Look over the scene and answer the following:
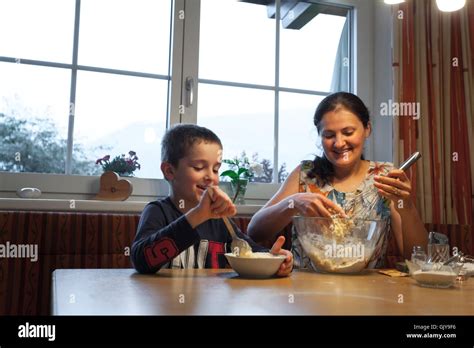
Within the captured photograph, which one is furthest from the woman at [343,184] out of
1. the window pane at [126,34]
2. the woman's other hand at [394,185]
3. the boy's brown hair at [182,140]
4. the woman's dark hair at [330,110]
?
the window pane at [126,34]

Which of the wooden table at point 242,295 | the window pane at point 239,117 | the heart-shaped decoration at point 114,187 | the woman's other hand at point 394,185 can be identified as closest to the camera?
the wooden table at point 242,295

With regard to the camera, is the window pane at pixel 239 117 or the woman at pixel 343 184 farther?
the window pane at pixel 239 117

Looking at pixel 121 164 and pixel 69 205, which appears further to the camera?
pixel 121 164

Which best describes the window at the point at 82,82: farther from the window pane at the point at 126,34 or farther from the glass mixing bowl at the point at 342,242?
the glass mixing bowl at the point at 342,242

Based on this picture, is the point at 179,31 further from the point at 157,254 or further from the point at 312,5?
the point at 157,254

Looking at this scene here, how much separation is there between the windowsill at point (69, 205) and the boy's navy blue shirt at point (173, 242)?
496mm

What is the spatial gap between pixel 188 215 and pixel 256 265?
186mm

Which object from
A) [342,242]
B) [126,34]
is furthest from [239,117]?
[342,242]

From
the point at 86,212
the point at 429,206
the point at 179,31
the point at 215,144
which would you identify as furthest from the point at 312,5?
the point at 86,212

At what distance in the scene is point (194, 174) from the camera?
1389 millimetres

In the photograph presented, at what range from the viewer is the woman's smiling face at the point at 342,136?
5.26ft

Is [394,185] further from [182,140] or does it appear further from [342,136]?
[182,140]
